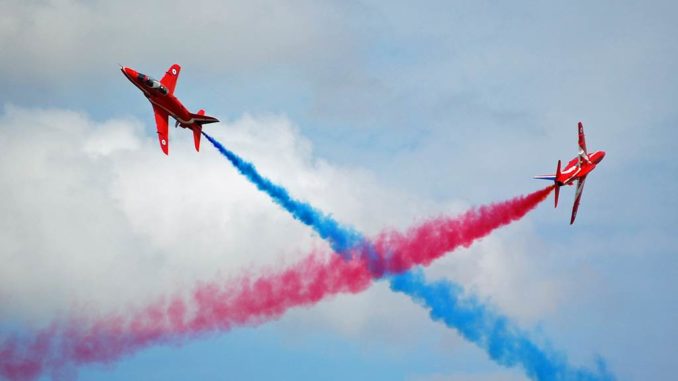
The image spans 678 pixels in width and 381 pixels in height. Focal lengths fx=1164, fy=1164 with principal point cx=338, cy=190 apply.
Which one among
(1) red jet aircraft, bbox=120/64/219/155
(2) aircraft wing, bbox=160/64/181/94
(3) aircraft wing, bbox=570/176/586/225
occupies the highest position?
(2) aircraft wing, bbox=160/64/181/94

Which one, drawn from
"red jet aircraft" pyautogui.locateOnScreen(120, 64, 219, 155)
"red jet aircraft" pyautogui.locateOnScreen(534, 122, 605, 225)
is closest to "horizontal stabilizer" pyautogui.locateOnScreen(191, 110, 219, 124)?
"red jet aircraft" pyautogui.locateOnScreen(120, 64, 219, 155)

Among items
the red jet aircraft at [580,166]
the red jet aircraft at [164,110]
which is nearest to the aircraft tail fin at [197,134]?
the red jet aircraft at [164,110]

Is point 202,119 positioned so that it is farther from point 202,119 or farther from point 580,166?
point 580,166

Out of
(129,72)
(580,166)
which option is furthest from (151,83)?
(580,166)

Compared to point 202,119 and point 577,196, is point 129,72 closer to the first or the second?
point 202,119

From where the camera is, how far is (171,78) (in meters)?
100

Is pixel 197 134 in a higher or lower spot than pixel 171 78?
lower

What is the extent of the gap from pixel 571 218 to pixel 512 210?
7.06 metres

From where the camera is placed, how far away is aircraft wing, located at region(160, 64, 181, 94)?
326ft

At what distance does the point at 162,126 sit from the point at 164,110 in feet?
4.48

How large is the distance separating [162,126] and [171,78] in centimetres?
624

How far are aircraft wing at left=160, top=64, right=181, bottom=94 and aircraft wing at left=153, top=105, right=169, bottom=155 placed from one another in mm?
2953

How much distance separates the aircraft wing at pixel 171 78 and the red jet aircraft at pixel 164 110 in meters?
2.96

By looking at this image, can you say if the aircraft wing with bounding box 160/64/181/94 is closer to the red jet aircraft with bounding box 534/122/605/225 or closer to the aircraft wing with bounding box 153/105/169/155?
the aircraft wing with bounding box 153/105/169/155
